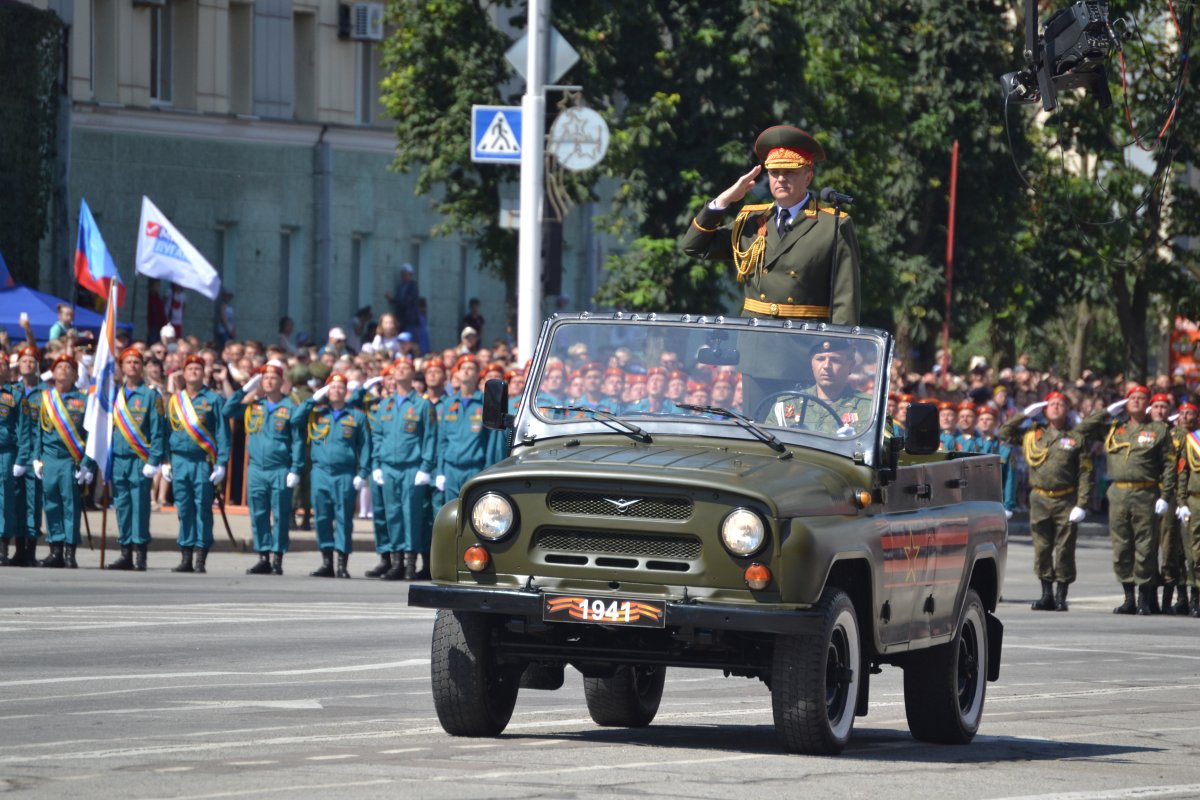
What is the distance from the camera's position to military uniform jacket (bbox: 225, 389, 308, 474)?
2522 centimetres

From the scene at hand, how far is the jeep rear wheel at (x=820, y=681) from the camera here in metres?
10.4

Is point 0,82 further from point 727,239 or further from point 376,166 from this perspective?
point 727,239

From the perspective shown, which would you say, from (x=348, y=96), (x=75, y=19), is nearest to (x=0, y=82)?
(x=75, y=19)

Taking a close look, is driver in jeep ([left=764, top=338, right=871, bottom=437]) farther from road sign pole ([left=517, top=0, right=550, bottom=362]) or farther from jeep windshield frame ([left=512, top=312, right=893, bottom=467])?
road sign pole ([left=517, top=0, right=550, bottom=362])

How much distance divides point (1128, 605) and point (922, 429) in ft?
48.1

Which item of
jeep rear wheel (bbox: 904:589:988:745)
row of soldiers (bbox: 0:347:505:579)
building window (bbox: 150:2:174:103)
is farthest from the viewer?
building window (bbox: 150:2:174:103)

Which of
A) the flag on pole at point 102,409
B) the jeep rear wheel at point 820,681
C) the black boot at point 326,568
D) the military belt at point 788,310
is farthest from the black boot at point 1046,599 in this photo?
the jeep rear wheel at point 820,681

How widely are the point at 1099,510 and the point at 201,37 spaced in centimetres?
1626

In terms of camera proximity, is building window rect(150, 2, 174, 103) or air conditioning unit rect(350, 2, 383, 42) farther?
air conditioning unit rect(350, 2, 383, 42)

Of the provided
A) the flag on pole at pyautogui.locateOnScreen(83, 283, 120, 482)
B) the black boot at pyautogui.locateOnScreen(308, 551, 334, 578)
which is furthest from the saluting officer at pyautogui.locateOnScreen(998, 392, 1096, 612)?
the flag on pole at pyautogui.locateOnScreen(83, 283, 120, 482)

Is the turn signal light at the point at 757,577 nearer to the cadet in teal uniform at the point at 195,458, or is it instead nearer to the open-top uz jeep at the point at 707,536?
the open-top uz jeep at the point at 707,536

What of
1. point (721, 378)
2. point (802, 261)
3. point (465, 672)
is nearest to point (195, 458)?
point (802, 261)

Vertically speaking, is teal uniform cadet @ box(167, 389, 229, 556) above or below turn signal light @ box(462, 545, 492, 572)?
below

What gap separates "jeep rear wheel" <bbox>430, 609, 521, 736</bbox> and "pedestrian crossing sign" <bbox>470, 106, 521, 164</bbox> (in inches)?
720
